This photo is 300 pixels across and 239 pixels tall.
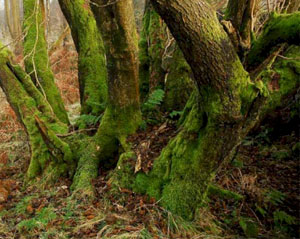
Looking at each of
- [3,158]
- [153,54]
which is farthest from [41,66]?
[153,54]

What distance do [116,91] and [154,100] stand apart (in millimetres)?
638

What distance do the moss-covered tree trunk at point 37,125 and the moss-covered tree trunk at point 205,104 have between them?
1349mm

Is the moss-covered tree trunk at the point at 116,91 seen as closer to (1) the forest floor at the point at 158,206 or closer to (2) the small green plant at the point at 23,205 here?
(1) the forest floor at the point at 158,206

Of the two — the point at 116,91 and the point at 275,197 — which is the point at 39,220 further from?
the point at 275,197

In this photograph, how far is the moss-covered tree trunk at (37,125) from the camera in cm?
385

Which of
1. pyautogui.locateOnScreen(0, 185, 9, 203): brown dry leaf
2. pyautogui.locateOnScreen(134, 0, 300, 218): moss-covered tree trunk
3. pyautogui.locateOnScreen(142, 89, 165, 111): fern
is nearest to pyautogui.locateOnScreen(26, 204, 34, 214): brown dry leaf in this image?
pyautogui.locateOnScreen(0, 185, 9, 203): brown dry leaf

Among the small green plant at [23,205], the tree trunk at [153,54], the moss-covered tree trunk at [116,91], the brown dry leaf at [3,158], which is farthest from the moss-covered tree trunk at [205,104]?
the brown dry leaf at [3,158]

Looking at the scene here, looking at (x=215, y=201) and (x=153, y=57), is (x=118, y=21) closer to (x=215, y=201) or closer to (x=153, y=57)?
(x=153, y=57)

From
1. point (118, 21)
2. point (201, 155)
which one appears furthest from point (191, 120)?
point (118, 21)

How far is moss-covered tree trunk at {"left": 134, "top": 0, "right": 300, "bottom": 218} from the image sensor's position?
6.81 feet

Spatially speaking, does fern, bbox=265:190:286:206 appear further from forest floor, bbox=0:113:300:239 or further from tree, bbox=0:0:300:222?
tree, bbox=0:0:300:222

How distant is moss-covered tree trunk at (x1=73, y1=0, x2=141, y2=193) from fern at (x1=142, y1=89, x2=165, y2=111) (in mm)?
234

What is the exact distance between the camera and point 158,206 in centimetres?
301

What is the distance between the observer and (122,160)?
349 centimetres
